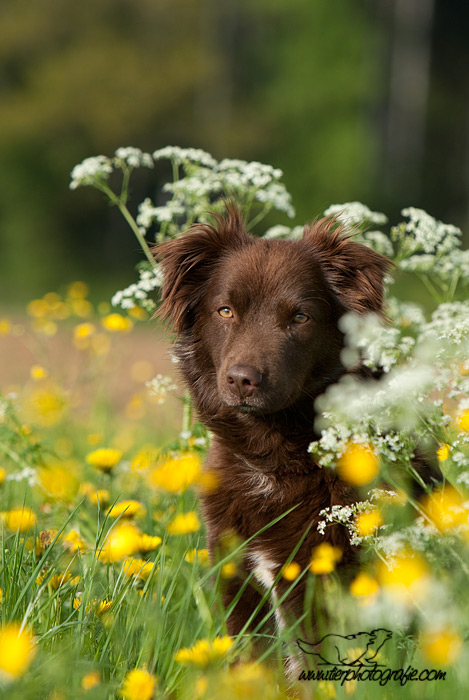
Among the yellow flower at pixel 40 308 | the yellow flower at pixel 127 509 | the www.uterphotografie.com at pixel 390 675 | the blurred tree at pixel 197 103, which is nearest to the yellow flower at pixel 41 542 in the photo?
the yellow flower at pixel 127 509

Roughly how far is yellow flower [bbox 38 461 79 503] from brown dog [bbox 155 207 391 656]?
0.52 m

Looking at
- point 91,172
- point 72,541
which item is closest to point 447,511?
point 72,541

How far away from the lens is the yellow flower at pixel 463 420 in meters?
2.35

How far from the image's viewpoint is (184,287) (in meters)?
3.40

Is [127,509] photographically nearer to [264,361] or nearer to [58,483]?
[58,483]

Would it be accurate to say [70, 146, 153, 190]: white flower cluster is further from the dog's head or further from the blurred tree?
the blurred tree

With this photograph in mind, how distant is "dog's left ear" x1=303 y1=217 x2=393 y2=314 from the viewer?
126 inches


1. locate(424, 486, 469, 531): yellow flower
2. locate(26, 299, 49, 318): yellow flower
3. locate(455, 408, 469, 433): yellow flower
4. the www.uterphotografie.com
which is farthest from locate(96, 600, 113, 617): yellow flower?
→ locate(26, 299, 49, 318): yellow flower

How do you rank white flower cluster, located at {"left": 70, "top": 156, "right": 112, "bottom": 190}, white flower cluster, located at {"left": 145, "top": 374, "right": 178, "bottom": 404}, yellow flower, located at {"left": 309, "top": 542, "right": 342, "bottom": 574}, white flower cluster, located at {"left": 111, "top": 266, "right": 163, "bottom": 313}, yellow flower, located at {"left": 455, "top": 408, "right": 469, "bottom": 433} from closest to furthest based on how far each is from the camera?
yellow flower, located at {"left": 309, "top": 542, "right": 342, "bottom": 574}
yellow flower, located at {"left": 455, "top": 408, "right": 469, "bottom": 433}
white flower cluster, located at {"left": 111, "top": 266, "right": 163, "bottom": 313}
white flower cluster, located at {"left": 145, "top": 374, "right": 178, "bottom": 404}
white flower cluster, located at {"left": 70, "top": 156, "right": 112, "bottom": 190}

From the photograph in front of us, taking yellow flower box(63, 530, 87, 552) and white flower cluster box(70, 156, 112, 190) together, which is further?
white flower cluster box(70, 156, 112, 190)

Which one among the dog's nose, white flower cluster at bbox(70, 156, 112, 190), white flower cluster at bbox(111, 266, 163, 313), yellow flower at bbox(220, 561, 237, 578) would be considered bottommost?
yellow flower at bbox(220, 561, 237, 578)

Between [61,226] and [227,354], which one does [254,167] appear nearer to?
[227,354]

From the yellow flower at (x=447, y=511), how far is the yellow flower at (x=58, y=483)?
1.41m

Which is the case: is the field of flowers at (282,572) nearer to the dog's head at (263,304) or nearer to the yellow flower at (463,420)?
the yellow flower at (463,420)
